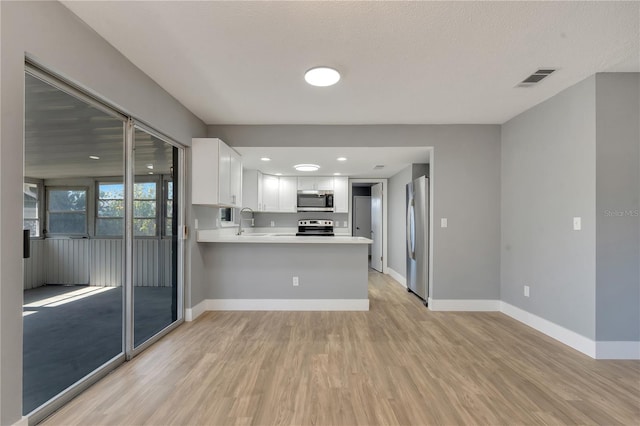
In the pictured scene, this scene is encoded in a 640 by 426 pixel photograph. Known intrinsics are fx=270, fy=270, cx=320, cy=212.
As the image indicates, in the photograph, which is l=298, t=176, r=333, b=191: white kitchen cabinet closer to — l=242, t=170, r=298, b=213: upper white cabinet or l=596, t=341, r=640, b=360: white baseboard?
l=242, t=170, r=298, b=213: upper white cabinet

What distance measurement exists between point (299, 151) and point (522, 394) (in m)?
3.38

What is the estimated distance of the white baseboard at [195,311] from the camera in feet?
10.5

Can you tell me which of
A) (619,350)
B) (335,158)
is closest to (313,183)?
(335,158)

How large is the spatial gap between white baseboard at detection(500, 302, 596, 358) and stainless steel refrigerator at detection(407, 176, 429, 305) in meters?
1.00

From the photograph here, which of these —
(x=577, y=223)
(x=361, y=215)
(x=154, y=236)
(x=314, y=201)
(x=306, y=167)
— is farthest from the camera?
(x=361, y=215)

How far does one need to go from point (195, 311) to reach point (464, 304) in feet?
11.3

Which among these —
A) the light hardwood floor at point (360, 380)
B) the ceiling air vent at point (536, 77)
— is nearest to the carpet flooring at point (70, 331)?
the light hardwood floor at point (360, 380)

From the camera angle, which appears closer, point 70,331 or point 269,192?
point 70,331

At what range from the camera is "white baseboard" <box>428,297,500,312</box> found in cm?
356

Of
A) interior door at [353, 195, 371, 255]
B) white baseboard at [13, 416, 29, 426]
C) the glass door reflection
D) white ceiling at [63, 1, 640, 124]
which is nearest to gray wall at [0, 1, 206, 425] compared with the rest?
white baseboard at [13, 416, 29, 426]

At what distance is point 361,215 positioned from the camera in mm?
7848

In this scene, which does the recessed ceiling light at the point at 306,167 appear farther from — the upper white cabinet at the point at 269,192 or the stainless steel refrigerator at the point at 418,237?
the stainless steel refrigerator at the point at 418,237

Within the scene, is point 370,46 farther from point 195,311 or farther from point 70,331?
point 70,331

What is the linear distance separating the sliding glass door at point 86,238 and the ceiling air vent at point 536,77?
11.4 feet
